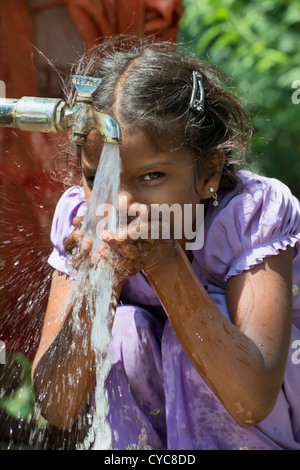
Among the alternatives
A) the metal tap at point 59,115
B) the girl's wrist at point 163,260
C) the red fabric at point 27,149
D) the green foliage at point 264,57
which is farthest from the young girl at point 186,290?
the green foliage at point 264,57

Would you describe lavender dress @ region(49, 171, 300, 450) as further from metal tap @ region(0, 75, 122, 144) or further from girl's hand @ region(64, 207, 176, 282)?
metal tap @ region(0, 75, 122, 144)

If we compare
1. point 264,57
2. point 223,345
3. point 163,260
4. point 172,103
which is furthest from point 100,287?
point 264,57

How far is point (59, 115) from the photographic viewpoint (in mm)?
1574

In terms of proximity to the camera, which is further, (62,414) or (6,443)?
(6,443)

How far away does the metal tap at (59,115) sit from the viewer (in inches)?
61.8

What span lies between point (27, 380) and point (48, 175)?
88 centimetres

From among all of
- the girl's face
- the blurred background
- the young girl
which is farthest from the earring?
the blurred background

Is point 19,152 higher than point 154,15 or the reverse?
the reverse

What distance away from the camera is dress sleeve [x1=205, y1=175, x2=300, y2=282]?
1.93 meters

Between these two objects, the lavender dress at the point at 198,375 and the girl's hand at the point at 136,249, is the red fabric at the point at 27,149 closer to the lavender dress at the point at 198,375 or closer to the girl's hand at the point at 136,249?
the lavender dress at the point at 198,375

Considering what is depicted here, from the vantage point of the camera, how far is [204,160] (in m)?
2.04
